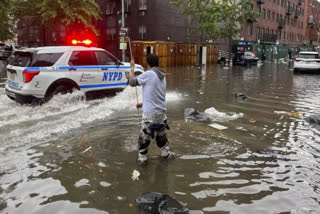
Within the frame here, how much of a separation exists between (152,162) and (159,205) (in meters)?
1.71

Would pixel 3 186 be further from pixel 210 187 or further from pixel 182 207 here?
pixel 210 187

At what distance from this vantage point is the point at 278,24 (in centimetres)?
Result: 6353

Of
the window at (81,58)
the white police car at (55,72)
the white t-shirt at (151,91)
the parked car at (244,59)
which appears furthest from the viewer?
the parked car at (244,59)

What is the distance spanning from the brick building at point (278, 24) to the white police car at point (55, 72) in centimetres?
4017

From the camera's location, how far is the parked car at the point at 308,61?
24516mm

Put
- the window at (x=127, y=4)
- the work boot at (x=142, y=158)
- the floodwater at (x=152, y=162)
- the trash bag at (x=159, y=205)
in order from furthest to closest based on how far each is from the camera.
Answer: the window at (x=127, y=4) < the work boot at (x=142, y=158) < the floodwater at (x=152, y=162) < the trash bag at (x=159, y=205)

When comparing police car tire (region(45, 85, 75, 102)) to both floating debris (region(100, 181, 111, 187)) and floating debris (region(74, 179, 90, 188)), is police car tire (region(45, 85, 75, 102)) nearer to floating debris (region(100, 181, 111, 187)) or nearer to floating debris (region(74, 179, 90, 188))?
floating debris (region(74, 179, 90, 188))

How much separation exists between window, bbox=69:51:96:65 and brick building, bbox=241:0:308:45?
40398 mm

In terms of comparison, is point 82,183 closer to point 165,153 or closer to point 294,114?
point 165,153

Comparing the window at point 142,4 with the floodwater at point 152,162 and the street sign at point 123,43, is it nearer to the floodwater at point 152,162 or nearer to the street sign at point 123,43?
the street sign at point 123,43

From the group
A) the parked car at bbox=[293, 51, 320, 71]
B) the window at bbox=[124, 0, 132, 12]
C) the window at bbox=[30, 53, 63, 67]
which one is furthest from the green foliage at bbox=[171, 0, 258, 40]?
the window at bbox=[30, 53, 63, 67]

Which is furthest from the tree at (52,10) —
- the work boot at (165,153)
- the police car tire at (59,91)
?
the work boot at (165,153)

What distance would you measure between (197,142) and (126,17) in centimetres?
3330

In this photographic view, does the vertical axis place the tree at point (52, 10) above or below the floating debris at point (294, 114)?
above
